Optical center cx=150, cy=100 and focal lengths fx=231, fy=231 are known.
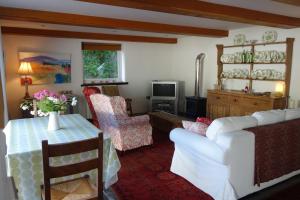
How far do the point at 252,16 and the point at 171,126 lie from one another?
2.46 meters

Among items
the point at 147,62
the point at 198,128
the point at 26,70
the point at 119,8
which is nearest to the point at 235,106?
the point at 198,128

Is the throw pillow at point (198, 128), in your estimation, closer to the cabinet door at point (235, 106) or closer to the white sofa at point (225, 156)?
the white sofa at point (225, 156)

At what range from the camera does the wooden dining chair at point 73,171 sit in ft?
5.41

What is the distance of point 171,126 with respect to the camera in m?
4.73

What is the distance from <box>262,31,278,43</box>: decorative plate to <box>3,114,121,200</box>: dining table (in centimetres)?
421

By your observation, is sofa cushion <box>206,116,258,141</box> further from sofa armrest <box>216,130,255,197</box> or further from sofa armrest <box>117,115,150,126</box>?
sofa armrest <box>117,115,150,126</box>

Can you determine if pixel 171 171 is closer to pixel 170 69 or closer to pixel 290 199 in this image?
pixel 290 199

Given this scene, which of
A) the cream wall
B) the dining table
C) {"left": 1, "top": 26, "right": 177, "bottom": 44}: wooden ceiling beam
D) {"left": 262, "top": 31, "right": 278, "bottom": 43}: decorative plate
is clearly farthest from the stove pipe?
the dining table

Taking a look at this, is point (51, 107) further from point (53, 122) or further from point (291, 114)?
point (291, 114)

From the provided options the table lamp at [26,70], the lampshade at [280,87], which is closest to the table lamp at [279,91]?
the lampshade at [280,87]

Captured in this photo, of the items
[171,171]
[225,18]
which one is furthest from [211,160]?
[225,18]

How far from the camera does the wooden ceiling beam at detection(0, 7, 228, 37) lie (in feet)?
11.2

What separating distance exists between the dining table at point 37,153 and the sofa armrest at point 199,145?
0.88 metres

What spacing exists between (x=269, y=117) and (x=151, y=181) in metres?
1.67
